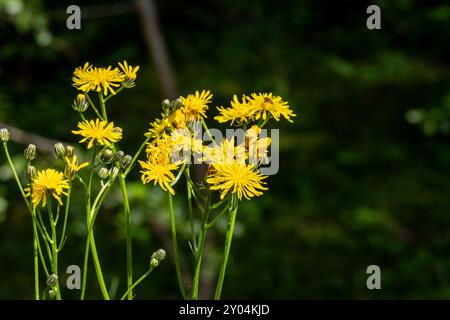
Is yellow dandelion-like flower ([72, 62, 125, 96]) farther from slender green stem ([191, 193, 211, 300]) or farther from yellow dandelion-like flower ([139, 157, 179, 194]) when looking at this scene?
slender green stem ([191, 193, 211, 300])

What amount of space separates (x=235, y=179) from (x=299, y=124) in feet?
11.4

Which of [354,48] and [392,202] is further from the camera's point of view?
[354,48]

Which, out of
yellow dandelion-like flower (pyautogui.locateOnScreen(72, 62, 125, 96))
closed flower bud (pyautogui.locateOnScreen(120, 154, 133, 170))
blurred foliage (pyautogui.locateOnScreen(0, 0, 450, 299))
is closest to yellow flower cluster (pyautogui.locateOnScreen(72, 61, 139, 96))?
yellow dandelion-like flower (pyautogui.locateOnScreen(72, 62, 125, 96))

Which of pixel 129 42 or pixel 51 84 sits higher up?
pixel 129 42

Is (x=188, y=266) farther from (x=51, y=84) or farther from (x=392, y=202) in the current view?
(x=51, y=84)

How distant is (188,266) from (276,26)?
228 cm

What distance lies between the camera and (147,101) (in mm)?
4645

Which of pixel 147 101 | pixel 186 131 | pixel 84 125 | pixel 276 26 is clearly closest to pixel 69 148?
pixel 84 125

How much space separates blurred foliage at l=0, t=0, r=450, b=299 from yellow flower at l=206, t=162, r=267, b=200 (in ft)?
6.04

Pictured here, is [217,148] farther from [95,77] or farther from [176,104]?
[95,77]

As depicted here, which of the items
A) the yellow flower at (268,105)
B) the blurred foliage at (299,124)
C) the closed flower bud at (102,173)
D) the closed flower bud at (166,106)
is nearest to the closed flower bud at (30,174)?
the closed flower bud at (102,173)

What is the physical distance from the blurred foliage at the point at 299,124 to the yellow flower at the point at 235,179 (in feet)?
6.04

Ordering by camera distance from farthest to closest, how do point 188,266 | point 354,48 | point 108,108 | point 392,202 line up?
1. point 354,48
2. point 108,108
3. point 392,202
4. point 188,266

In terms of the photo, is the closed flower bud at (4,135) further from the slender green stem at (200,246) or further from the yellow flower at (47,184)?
the slender green stem at (200,246)
